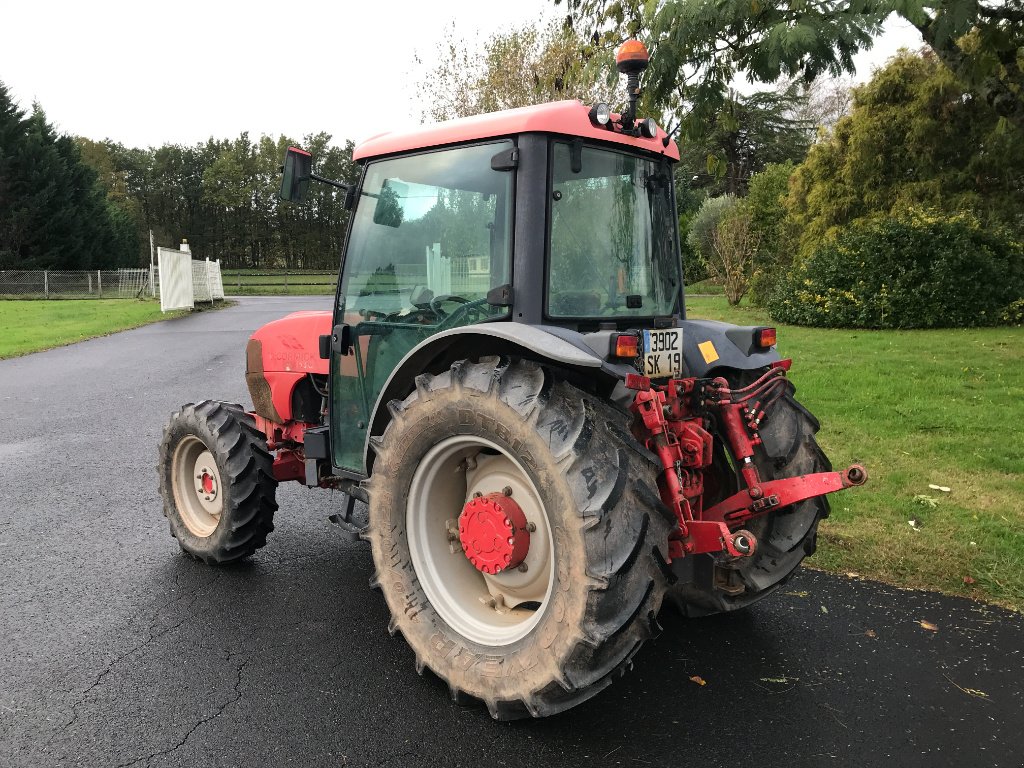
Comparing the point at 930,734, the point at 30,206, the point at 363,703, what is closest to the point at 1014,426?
the point at 930,734

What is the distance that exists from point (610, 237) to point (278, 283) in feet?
154

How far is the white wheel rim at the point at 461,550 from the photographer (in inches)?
115

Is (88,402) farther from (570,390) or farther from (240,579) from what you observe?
(570,390)

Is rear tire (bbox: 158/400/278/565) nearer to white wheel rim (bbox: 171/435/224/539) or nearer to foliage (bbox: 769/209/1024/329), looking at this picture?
white wheel rim (bbox: 171/435/224/539)

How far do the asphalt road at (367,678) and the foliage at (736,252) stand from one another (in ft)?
63.7

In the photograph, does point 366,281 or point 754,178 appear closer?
point 366,281

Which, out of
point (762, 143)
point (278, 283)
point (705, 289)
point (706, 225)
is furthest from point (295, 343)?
point (762, 143)

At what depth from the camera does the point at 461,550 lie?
3166mm

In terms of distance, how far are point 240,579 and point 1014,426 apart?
7.03 meters

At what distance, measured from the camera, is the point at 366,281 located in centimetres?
372

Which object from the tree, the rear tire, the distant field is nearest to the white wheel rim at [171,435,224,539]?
the rear tire

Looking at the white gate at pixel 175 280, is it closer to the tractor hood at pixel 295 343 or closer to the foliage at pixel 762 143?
the tractor hood at pixel 295 343

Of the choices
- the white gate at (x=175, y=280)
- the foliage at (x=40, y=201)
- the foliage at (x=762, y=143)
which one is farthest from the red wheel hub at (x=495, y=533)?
the foliage at (x=40, y=201)

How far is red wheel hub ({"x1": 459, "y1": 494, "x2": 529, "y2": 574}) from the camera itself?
2848 millimetres
